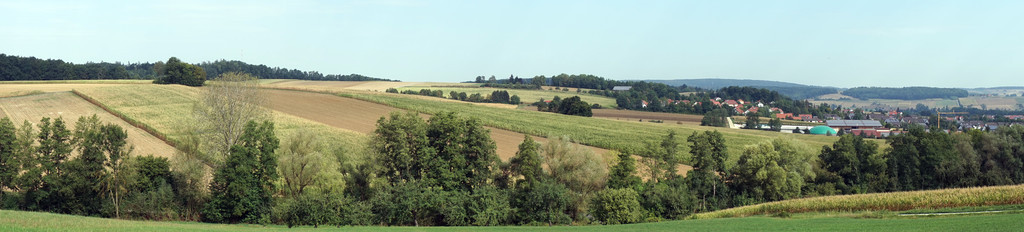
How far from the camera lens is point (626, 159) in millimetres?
47406

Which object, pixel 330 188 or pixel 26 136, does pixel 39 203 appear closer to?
pixel 26 136

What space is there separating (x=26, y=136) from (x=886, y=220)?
Answer: 54.0 metres

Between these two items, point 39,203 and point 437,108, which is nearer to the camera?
point 39,203

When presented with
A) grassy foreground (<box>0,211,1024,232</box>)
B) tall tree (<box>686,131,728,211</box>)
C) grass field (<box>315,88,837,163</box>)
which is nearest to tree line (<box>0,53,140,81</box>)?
grass field (<box>315,88,837,163</box>)

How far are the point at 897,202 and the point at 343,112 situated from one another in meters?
69.0

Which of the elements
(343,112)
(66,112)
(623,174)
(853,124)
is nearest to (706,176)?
(623,174)

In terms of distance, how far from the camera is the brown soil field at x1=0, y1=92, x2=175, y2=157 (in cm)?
5768

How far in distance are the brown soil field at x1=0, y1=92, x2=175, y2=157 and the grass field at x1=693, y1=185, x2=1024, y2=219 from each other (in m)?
48.4

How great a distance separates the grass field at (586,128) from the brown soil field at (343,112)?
3.20 m

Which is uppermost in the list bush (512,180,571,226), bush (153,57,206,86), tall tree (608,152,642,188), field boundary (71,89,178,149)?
bush (153,57,206,86)

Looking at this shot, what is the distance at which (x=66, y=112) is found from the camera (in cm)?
7262

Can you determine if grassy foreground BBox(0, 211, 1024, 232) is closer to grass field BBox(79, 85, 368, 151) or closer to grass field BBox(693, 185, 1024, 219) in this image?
grass field BBox(693, 185, 1024, 219)

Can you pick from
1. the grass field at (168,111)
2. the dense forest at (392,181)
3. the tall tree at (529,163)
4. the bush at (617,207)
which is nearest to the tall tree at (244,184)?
the dense forest at (392,181)

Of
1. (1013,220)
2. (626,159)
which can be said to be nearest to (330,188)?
(626,159)
